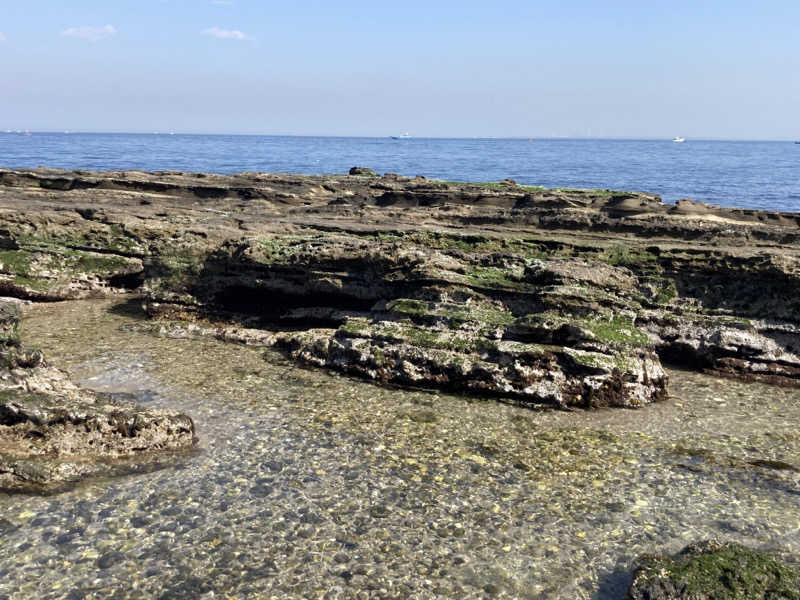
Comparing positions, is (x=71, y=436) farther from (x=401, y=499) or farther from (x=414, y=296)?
(x=414, y=296)

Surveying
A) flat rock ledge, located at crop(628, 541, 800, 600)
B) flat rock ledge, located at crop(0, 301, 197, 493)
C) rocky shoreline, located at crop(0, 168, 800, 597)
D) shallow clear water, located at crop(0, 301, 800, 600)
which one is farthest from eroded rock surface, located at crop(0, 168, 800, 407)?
flat rock ledge, located at crop(628, 541, 800, 600)

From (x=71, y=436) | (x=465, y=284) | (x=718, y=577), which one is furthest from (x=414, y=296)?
(x=718, y=577)

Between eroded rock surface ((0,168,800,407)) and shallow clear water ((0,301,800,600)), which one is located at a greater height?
eroded rock surface ((0,168,800,407))

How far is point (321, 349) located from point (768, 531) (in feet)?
40.0

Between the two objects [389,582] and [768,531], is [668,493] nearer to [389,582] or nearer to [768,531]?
[768,531]

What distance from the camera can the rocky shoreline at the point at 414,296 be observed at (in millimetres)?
13617

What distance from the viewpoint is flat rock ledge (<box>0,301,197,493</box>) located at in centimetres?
1152

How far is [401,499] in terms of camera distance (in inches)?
448

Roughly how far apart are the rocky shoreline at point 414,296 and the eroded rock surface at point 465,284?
6 centimetres

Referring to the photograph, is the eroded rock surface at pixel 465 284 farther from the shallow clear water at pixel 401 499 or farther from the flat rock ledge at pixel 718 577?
the flat rock ledge at pixel 718 577

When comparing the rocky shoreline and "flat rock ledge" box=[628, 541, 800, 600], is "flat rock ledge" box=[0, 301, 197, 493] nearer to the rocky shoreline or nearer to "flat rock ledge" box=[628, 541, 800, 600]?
the rocky shoreline

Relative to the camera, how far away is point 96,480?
11.7m

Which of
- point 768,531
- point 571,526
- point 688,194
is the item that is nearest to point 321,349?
point 571,526

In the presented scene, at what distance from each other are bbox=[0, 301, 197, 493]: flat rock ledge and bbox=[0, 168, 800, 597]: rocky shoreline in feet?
0.12
